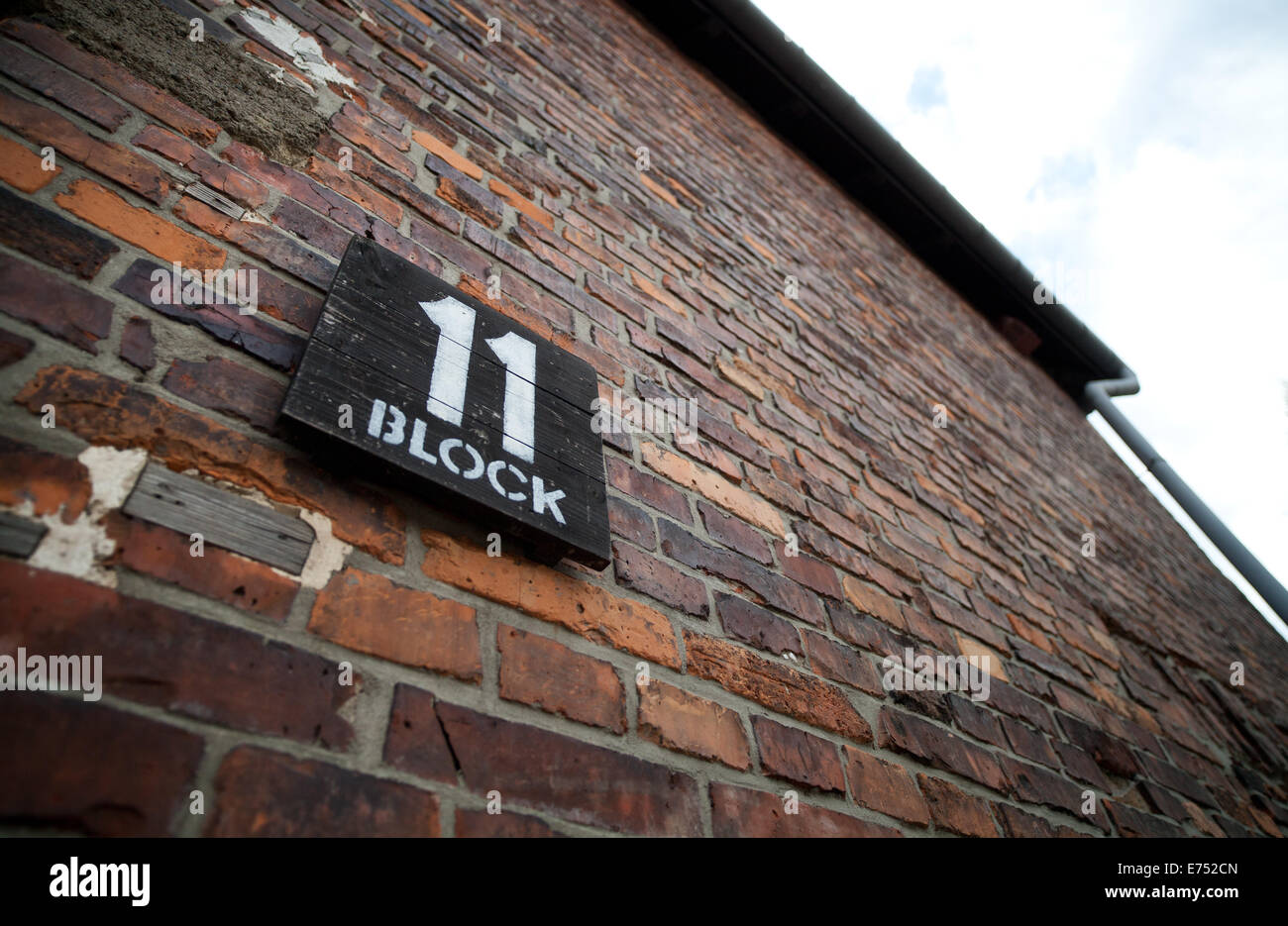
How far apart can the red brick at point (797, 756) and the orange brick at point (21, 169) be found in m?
0.97

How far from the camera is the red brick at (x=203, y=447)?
0.52m

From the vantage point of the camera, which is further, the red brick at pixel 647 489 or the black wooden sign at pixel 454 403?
the red brick at pixel 647 489

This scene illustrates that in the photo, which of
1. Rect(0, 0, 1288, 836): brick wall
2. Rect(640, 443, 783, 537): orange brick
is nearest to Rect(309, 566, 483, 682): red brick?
Rect(0, 0, 1288, 836): brick wall

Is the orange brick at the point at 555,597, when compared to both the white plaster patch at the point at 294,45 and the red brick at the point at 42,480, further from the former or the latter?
the white plaster patch at the point at 294,45

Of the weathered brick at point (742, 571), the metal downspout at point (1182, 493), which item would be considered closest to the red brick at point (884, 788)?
the weathered brick at point (742, 571)

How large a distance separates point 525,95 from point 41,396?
1.31 metres

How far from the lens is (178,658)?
1.52ft

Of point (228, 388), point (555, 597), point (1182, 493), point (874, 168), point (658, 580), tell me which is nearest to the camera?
point (228, 388)

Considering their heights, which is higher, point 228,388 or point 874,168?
point 874,168

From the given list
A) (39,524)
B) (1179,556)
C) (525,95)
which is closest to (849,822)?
(39,524)

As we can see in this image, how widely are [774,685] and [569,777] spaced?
0.36 m

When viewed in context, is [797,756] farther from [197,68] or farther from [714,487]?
[197,68]

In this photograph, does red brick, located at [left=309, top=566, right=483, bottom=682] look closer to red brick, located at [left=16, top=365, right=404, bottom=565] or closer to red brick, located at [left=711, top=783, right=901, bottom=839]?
red brick, located at [left=16, top=365, right=404, bottom=565]

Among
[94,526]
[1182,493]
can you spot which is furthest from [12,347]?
[1182,493]
